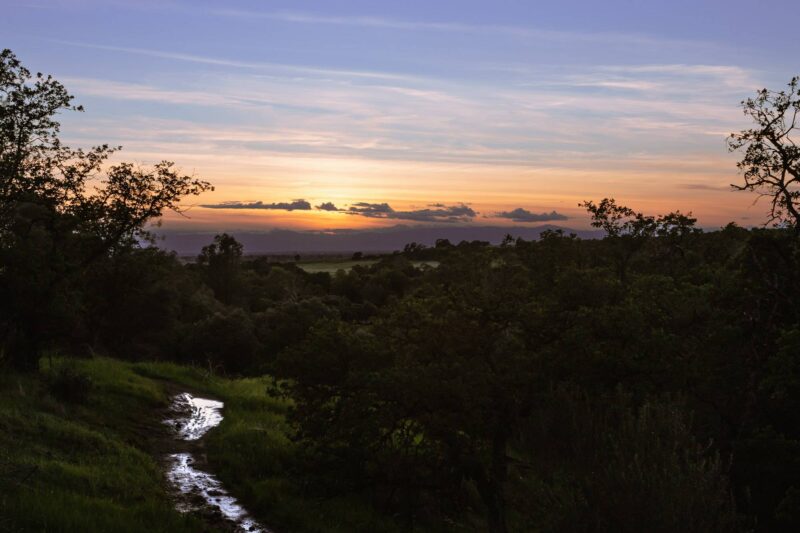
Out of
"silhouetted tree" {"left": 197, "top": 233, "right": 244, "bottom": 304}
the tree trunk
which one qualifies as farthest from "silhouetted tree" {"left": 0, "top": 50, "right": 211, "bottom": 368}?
"silhouetted tree" {"left": 197, "top": 233, "right": 244, "bottom": 304}

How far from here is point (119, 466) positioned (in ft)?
47.9

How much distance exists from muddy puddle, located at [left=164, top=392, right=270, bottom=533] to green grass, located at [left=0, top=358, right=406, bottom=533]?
0.32 meters

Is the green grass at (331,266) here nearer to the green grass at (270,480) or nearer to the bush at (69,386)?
the green grass at (270,480)

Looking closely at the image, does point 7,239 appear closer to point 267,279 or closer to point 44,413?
point 44,413

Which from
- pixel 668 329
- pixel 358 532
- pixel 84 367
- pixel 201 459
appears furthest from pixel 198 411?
pixel 668 329

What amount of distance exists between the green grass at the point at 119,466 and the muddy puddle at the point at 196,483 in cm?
32

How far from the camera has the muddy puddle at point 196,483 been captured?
46.2 feet

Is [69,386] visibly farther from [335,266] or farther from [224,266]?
[335,266]

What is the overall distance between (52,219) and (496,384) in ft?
52.1

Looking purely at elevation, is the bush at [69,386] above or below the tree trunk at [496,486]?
above

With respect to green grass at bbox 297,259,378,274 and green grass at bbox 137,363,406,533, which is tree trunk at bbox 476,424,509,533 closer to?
green grass at bbox 137,363,406,533

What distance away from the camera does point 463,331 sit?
16047 mm

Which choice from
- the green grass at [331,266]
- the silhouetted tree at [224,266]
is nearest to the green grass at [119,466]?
the silhouetted tree at [224,266]

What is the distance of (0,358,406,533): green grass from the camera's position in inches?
449
